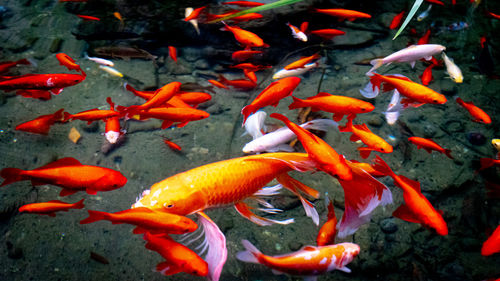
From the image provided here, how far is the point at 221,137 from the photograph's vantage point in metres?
3.34

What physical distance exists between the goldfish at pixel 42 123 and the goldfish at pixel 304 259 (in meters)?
2.86

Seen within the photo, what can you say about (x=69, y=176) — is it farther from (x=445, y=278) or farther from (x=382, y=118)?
(x=382, y=118)

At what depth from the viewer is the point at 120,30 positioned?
4844 mm

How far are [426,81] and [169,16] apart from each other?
14.5 feet

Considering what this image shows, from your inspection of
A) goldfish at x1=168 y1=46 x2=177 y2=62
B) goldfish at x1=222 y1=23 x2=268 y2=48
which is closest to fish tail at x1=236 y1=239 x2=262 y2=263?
goldfish at x1=222 y1=23 x2=268 y2=48

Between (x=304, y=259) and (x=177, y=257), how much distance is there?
805 millimetres

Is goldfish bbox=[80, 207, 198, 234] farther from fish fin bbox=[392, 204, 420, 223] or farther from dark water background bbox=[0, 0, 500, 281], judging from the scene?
fish fin bbox=[392, 204, 420, 223]

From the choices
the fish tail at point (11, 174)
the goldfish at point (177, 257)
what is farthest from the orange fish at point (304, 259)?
the fish tail at point (11, 174)

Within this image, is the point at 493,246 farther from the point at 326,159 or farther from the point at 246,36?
the point at 246,36

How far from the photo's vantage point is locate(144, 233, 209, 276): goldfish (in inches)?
65.6

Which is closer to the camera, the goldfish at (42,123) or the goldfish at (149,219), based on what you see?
the goldfish at (149,219)

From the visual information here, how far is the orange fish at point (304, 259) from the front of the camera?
5.29 ft

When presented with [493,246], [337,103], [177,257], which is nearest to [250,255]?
[177,257]

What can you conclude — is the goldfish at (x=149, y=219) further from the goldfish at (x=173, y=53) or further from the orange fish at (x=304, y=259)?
the goldfish at (x=173, y=53)
